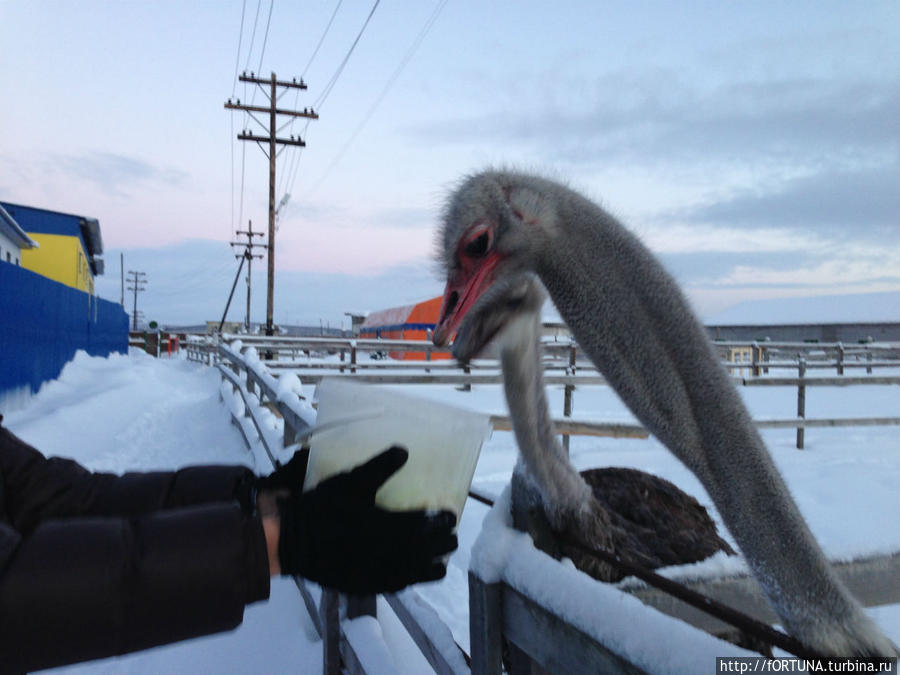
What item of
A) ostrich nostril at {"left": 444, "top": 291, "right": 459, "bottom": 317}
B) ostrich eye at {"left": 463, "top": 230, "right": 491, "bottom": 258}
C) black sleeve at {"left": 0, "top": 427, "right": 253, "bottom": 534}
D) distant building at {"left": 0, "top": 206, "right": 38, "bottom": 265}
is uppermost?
distant building at {"left": 0, "top": 206, "right": 38, "bottom": 265}

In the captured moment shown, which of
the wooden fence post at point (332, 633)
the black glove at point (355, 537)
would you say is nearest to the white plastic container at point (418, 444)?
the black glove at point (355, 537)

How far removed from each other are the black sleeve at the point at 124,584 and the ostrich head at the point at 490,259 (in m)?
0.70

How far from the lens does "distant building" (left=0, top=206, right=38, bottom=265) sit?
55.0ft

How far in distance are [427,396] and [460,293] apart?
398 millimetres

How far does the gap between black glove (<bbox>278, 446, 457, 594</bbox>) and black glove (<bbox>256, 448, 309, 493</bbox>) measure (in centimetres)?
31

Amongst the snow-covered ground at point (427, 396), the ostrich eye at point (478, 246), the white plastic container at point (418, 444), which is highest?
the ostrich eye at point (478, 246)

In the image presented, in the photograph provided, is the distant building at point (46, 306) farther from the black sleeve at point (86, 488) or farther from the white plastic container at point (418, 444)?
the white plastic container at point (418, 444)

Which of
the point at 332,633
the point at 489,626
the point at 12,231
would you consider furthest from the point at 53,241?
the point at 489,626

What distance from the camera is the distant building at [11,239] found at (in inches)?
660

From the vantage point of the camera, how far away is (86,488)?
5.06 feet

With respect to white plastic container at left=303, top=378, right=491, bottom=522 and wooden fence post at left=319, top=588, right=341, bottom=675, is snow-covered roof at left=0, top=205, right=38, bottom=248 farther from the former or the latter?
white plastic container at left=303, top=378, right=491, bottom=522

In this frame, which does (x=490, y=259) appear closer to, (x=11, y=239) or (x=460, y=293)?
(x=460, y=293)

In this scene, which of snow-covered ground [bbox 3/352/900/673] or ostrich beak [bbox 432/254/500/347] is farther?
snow-covered ground [bbox 3/352/900/673]

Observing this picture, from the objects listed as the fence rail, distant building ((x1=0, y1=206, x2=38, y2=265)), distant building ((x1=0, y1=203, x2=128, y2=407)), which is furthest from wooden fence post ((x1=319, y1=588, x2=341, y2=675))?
distant building ((x1=0, y1=206, x2=38, y2=265))
